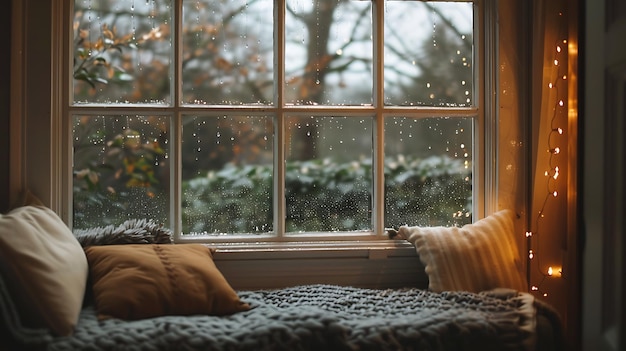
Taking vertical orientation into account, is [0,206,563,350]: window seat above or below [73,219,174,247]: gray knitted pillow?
below

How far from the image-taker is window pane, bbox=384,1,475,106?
2637 millimetres

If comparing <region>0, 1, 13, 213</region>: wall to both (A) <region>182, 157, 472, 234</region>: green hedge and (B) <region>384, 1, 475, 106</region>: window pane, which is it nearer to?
(A) <region>182, 157, 472, 234</region>: green hedge

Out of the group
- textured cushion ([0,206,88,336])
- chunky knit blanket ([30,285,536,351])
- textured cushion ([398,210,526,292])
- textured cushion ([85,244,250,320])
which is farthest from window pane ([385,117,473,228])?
textured cushion ([0,206,88,336])

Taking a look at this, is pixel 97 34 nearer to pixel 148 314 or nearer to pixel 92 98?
pixel 92 98

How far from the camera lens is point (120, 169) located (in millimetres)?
2514

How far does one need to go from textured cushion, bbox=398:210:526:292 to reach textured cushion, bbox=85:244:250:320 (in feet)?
2.30

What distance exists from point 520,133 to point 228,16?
1209 millimetres

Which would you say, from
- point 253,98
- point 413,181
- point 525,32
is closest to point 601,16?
point 525,32

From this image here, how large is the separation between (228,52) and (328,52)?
1.27 ft

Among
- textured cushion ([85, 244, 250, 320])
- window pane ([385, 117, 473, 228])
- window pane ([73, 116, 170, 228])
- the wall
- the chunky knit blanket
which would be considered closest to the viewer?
the chunky knit blanket

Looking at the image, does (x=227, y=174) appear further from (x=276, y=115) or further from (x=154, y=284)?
(x=154, y=284)

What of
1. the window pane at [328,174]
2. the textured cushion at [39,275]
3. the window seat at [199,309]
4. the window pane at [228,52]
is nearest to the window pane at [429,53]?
the window pane at [328,174]

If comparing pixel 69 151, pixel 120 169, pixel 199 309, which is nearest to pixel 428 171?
pixel 199 309

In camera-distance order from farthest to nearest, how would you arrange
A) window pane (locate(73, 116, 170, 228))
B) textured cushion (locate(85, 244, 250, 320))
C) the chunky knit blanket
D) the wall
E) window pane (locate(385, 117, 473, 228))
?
window pane (locate(385, 117, 473, 228)), window pane (locate(73, 116, 170, 228)), the wall, textured cushion (locate(85, 244, 250, 320)), the chunky knit blanket
